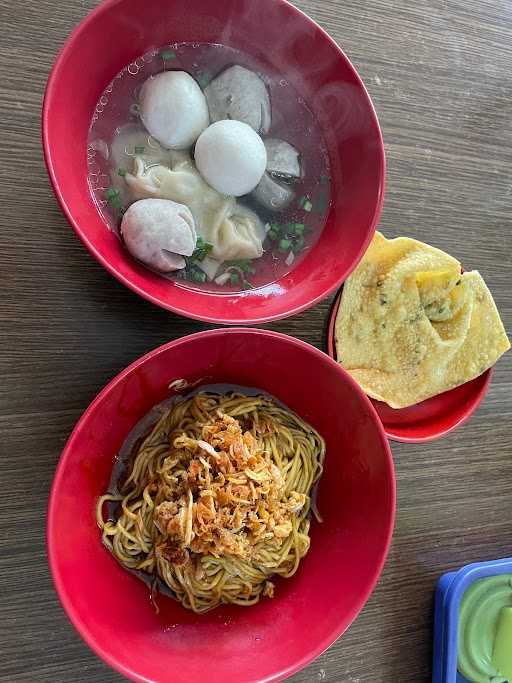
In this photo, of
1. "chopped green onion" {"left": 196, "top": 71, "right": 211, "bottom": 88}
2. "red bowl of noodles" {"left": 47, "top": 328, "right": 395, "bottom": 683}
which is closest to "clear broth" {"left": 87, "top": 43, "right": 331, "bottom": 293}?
"chopped green onion" {"left": 196, "top": 71, "right": 211, "bottom": 88}

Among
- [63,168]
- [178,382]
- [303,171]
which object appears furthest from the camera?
[303,171]

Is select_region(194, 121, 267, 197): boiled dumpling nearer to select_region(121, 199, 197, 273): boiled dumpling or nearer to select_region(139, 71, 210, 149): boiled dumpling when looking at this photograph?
select_region(139, 71, 210, 149): boiled dumpling

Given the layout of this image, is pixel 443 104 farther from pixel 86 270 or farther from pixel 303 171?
pixel 86 270

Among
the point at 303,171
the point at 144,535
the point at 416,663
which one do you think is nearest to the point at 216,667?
the point at 144,535

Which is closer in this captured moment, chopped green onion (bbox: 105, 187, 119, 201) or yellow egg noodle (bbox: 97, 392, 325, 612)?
yellow egg noodle (bbox: 97, 392, 325, 612)

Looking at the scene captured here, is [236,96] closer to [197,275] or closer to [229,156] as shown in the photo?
[229,156]

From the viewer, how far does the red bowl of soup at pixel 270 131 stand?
1082 mm

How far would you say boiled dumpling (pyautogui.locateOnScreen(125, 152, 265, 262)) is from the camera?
4.14 feet

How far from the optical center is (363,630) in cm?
139

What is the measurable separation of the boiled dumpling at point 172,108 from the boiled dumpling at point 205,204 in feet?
0.14

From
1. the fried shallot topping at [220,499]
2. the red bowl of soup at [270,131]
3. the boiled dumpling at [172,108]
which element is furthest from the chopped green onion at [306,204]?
the fried shallot topping at [220,499]

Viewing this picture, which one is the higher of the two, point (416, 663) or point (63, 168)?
A: point (63, 168)

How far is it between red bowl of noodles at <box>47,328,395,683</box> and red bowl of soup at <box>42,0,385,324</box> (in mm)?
108

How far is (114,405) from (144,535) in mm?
252
